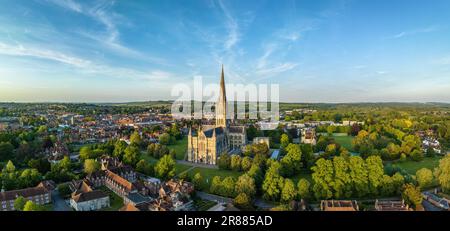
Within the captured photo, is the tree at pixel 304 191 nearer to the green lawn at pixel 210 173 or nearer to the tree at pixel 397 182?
the tree at pixel 397 182

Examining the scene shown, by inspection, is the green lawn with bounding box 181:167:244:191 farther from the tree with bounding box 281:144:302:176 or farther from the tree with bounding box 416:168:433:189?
the tree with bounding box 416:168:433:189

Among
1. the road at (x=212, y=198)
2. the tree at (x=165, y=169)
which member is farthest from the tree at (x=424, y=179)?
→ the tree at (x=165, y=169)

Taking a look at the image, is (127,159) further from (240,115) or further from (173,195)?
(240,115)

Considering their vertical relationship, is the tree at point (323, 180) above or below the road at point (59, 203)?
above
